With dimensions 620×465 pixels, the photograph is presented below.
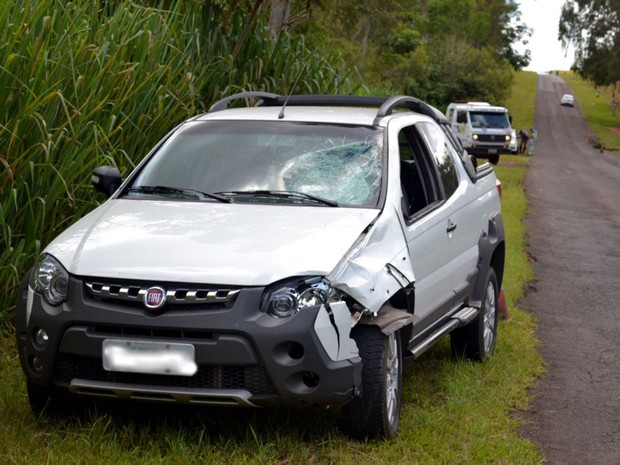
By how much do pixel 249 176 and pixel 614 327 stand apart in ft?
14.9

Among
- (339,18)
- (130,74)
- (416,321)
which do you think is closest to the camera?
(416,321)

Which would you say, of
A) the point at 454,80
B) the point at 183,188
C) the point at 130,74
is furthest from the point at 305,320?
the point at 454,80

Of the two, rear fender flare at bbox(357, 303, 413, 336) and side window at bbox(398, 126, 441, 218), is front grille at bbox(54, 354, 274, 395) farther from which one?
side window at bbox(398, 126, 441, 218)

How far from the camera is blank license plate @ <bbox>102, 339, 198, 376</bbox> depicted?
189 inches

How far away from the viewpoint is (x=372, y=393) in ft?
17.0

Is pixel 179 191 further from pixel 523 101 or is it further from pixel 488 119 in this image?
pixel 523 101

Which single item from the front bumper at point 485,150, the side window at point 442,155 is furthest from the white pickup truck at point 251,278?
the front bumper at point 485,150

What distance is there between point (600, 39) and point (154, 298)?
87.6m

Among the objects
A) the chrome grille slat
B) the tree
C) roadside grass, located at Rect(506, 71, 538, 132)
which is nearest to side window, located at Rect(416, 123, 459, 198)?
the chrome grille slat

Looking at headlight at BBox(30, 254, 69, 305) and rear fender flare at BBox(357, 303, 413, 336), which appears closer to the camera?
headlight at BBox(30, 254, 69, 305)

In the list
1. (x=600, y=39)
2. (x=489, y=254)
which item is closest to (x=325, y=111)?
(x=489, y=254)

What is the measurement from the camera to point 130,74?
7.97 meters

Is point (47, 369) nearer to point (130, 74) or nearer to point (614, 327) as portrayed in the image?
point (130, 74)

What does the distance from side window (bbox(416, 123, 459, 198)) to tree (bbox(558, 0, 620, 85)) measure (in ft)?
258
